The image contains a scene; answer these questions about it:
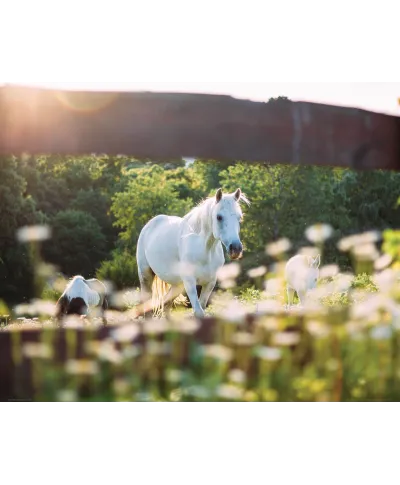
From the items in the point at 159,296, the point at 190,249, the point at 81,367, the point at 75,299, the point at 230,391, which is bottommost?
the point at 159,296

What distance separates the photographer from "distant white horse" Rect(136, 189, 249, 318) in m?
5.21

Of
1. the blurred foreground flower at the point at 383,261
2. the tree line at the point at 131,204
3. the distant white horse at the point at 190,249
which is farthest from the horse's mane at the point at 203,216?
the blurred foreground flower at the point at 383,261

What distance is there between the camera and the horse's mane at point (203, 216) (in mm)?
5382

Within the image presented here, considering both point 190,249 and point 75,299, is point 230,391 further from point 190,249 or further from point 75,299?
point 75,299

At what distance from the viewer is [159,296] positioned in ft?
23.8

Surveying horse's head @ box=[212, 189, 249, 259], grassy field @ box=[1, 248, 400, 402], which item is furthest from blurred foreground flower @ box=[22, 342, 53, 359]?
horse's head @ box=[212, 189, 249, 259]

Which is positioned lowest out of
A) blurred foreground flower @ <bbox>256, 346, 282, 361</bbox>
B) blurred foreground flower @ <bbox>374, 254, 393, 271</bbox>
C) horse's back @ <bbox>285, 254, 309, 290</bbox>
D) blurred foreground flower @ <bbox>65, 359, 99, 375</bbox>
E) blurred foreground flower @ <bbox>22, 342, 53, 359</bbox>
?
horse's back @ <bbox>285, 254, 309, 290</bbox>

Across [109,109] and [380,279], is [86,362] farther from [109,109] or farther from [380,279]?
[380,279]

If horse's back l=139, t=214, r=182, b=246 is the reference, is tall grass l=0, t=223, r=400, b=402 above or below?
below

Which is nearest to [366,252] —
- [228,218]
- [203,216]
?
[228,218]

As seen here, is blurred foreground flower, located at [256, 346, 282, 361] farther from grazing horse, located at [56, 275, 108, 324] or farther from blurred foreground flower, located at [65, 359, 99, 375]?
grazing horse, located at [56, 275, 108, 324]

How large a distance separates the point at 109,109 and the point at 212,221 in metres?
2.67

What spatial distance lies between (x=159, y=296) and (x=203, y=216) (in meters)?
1.90

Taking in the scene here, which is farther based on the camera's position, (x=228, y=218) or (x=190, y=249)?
(x=190, y=249)
